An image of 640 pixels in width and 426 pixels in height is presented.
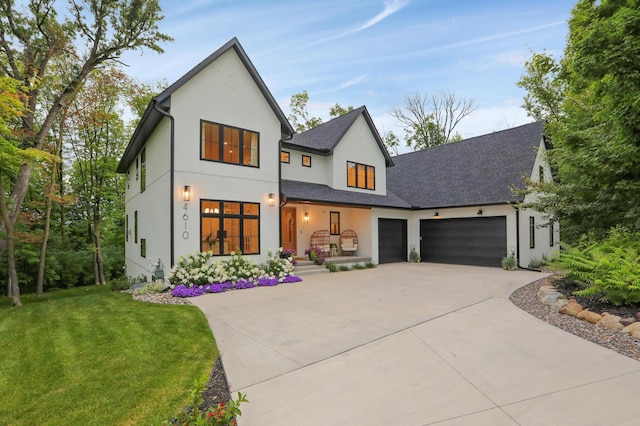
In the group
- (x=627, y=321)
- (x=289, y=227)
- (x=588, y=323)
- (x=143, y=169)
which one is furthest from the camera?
(x=289, y=227)

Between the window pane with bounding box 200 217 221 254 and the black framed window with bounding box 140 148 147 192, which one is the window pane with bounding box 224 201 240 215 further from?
the black framed window with bounding box 140 148 147 192

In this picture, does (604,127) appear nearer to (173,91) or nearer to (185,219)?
(185,219)

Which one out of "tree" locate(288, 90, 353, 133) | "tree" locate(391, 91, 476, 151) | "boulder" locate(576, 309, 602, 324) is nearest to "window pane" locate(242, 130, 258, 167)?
"boulder" locate(576, 309, 602, 324)

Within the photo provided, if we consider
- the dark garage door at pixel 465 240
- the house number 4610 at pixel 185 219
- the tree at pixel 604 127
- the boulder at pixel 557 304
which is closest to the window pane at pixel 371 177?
the dark garage door at pixel 465 240

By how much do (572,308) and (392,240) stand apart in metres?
10.5

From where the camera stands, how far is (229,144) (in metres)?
10.1

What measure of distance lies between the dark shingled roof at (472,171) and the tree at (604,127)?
317cm

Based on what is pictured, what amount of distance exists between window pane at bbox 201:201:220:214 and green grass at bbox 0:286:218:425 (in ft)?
12.1

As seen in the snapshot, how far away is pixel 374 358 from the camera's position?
383cm

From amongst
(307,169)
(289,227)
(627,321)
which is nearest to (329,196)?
(307,169)

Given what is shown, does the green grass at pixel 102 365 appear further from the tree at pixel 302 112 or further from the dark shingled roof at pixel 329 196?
the tree at pixel 302 112

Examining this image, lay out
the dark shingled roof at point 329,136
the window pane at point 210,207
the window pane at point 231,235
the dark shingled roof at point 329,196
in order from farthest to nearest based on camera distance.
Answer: the dark shingled roof at point 329,136, the dark shingled roof at point 329,196, the window pane at point 231,235, the window pane at point 210,207

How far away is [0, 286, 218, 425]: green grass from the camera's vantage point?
2846mm

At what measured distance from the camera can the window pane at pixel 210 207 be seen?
9.52m
